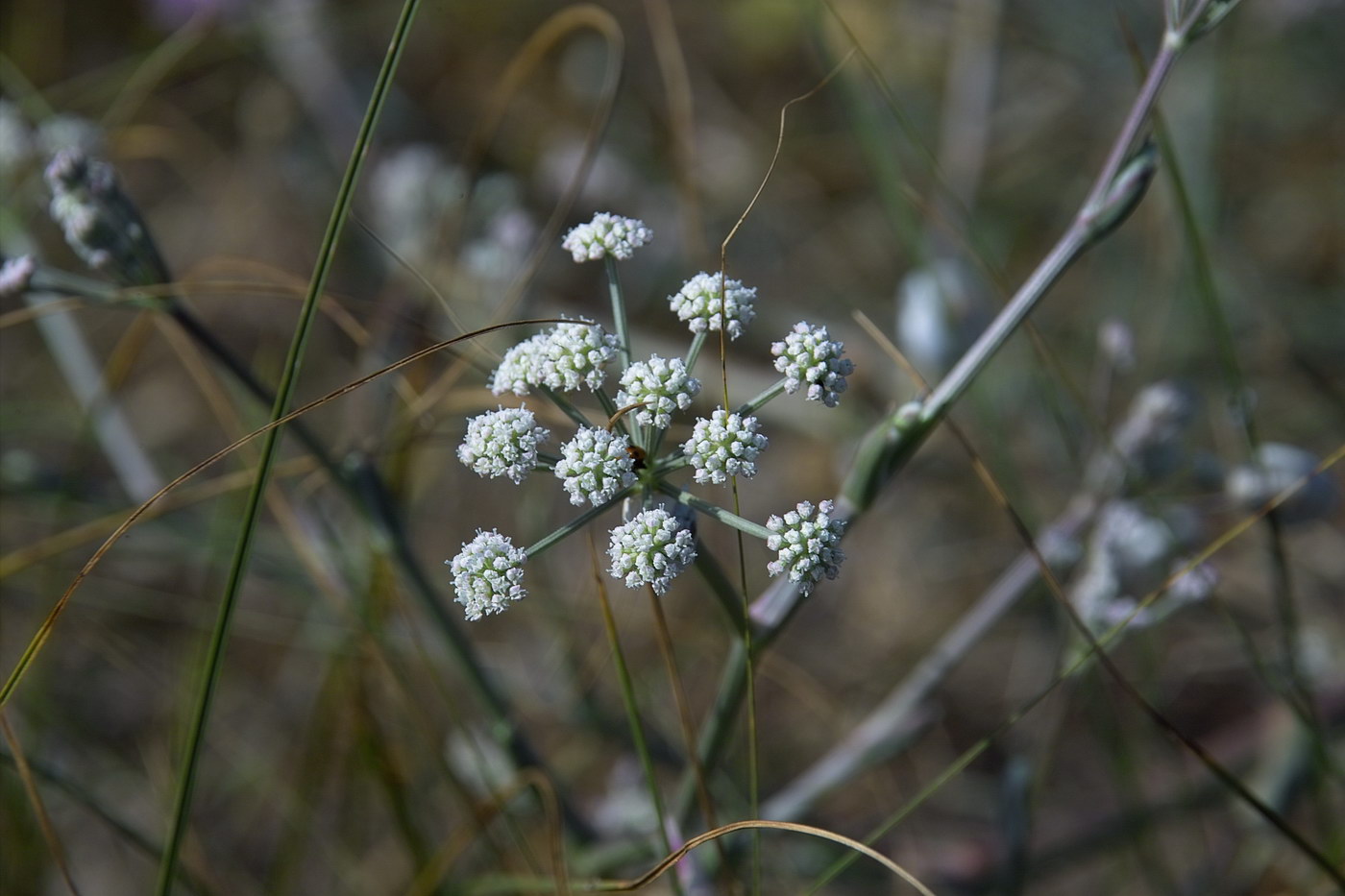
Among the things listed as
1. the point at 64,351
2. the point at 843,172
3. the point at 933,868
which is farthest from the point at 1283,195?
the point at 64,351

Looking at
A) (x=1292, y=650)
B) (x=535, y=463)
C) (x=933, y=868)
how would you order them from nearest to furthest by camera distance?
(x=535, y=463), (x=1292, y=650), (x=933, y=868)

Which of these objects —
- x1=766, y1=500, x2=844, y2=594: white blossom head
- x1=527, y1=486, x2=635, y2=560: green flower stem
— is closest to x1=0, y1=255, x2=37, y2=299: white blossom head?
x1=527, y1=486, x2=635, y2=560: green flower stem

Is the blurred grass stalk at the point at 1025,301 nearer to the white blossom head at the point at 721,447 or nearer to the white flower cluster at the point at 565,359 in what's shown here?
the white blossom head at the point at 721,447

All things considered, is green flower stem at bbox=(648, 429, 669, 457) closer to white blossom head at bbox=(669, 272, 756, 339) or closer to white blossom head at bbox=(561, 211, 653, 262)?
white blossom head at bbox=(669, 272, 756, 339)

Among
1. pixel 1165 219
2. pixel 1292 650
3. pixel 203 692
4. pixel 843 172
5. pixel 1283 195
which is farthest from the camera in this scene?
pixel 843 172

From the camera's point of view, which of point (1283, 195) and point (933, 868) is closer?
point (933, 868)

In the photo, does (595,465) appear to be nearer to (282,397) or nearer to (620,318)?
(620,318)

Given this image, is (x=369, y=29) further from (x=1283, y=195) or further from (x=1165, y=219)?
(x=1283, y=195)

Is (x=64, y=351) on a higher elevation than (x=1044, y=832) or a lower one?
higher
